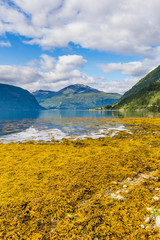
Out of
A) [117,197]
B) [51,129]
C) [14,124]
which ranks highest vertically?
[14,124]

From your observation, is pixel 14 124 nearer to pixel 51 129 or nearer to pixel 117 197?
pixel 51 129

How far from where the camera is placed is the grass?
19.7ft

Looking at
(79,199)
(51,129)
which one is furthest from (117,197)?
(51,129)

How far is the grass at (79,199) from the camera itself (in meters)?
6.00

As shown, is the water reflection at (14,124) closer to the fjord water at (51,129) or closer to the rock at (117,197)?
the fjord water at (51,129)

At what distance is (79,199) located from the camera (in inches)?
324

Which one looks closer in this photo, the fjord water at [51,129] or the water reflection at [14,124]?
the fjord water at [51,129]

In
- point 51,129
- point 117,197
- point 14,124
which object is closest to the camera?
point 117,197

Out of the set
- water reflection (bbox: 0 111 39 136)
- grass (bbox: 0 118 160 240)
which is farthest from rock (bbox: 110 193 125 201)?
water reflection (bbox: 0 111 39 136)

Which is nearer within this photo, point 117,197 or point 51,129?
point 117,197

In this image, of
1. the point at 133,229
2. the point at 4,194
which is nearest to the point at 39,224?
the point at 4,194

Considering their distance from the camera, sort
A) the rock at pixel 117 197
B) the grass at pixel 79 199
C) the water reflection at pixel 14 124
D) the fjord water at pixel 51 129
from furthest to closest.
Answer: the water reflection at pixel 14 124, the fjord water at pixel 51 129, the rock at pixel 117 197, the grass at pixel 79 199

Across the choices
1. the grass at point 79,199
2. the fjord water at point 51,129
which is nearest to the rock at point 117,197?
the grass at point 79,199

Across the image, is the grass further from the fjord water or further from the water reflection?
the water reflection
